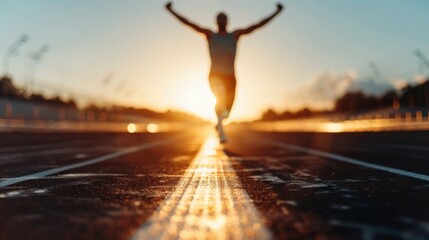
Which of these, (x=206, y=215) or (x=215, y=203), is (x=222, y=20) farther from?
(x=206, y=215)

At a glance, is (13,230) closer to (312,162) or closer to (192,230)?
(192,230)

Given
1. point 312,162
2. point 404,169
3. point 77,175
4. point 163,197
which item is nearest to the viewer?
point 163,197

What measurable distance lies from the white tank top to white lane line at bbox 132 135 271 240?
20.5ft

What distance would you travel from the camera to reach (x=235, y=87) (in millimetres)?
12523

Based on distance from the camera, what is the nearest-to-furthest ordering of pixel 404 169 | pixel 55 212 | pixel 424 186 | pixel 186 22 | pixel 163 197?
pixel 55 212 → pixel 163 197 → pixel 424 186 → pixel 404 169 → pixel 186 22

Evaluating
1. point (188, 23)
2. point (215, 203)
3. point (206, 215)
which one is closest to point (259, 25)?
point (188, 23)

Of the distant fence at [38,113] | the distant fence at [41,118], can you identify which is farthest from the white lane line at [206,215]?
the distant fence at [38,113]

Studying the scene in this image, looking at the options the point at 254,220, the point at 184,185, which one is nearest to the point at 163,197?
the point at 184,185

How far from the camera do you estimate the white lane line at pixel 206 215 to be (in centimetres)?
314

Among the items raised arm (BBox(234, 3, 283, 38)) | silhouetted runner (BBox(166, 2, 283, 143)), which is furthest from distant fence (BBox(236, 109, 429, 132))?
raised arm (BBox(234, 3, 283, 38))

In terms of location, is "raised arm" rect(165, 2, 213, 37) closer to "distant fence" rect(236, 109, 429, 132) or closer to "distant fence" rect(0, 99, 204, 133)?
"distant fence" rect(236, 109, 429, 132)

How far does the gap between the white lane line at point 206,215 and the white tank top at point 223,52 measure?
6258 mm

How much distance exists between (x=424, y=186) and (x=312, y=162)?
3.12m

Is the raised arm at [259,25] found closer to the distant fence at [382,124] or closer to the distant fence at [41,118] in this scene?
the distant fence at [382,124]
